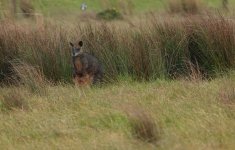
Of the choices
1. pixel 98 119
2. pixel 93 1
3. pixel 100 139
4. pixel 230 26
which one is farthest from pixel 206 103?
pixel 93 1

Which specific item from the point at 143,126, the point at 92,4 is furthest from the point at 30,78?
the point at 92,4

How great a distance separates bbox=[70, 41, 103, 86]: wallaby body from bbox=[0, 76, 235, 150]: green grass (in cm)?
79

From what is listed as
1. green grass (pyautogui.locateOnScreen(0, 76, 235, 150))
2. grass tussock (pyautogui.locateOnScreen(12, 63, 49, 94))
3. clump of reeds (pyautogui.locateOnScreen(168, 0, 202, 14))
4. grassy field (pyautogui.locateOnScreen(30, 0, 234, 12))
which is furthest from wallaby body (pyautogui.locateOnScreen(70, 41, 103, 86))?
grassy field (pyautogui.locateOnScreen(30, 0, 234, 12))

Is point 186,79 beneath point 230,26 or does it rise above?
beneath

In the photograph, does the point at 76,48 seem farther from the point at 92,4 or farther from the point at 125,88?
the point at 92,4

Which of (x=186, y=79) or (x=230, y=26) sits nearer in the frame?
(x=186, y=79)

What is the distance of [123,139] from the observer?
17.9ft

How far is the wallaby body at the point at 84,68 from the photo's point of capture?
9.09 meters

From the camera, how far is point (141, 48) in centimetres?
962

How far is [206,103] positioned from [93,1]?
1782cm

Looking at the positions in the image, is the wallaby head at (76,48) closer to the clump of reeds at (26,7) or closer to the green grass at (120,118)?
the green grass at (120,118)

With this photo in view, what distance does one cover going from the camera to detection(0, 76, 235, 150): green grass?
545cm

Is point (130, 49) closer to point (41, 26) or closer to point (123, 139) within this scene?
point (41, 26)

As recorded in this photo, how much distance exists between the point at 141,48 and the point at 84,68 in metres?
1.06
